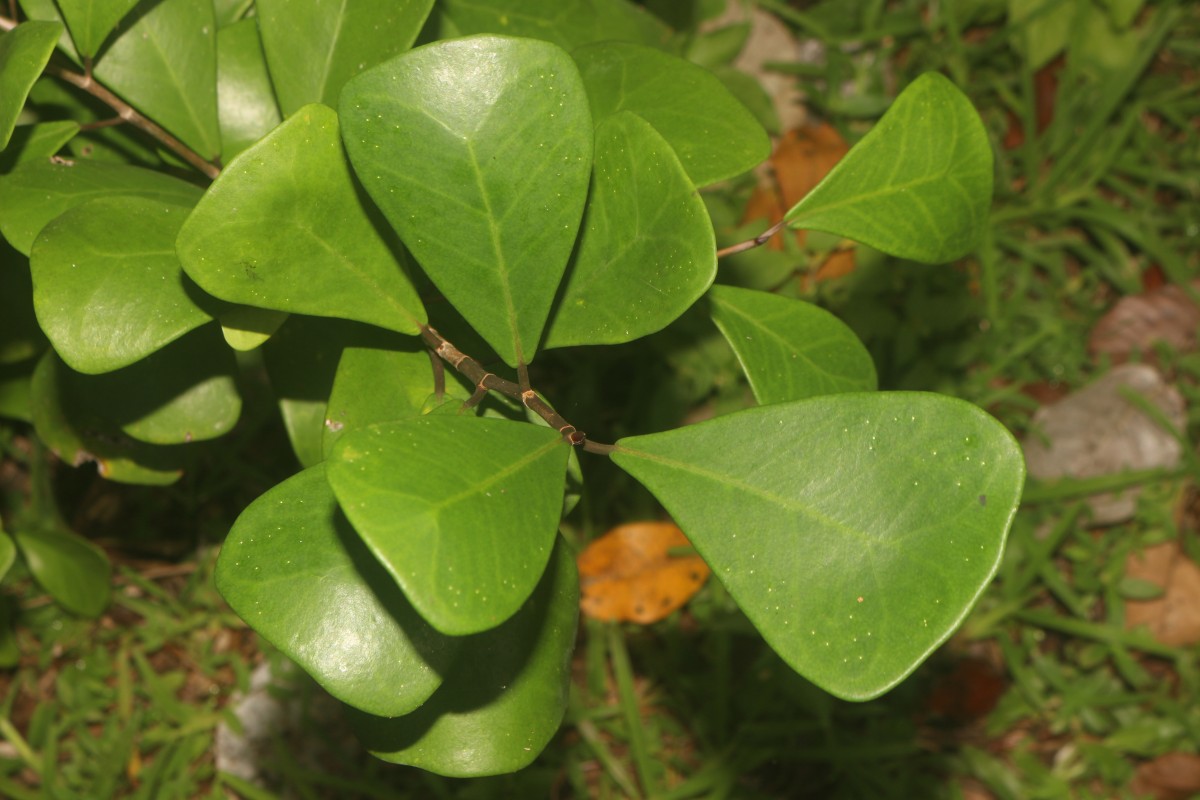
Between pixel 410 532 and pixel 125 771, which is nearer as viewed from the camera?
pixel 410 532

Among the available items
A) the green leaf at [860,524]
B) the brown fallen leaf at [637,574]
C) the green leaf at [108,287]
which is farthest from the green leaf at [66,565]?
the green leaf at [860,524]

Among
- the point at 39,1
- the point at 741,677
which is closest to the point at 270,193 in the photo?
the point at 39,1

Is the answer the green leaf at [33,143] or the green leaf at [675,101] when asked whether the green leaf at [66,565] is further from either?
the green leaf at [675,101]

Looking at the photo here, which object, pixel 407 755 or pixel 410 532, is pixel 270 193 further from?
pixel 407 755

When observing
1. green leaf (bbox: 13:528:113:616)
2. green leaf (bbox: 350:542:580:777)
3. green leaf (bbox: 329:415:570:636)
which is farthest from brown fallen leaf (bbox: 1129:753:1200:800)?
green leaf (bbox: 13:528:113:616)

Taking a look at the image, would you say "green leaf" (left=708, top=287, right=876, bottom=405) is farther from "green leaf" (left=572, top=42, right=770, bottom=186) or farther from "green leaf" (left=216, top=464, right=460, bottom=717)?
"green leaf" (left=216, top=464, right=460, bottom=717)

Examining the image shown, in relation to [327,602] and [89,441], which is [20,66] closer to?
[327,602]
